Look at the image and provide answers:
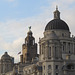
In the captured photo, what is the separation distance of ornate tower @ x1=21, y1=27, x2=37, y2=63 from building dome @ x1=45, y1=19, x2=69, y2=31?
133 feet

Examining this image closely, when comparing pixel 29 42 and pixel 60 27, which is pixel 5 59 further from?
pixel 60 27

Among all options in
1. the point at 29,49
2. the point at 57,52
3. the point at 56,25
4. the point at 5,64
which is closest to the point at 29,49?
the point at 29,49

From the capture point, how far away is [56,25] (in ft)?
481

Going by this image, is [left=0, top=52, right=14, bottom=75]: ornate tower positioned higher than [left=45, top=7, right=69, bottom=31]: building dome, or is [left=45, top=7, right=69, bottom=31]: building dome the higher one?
[left=45, top=7, right=69, bottom=31]: building dome

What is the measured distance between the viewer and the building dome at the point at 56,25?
481 feet

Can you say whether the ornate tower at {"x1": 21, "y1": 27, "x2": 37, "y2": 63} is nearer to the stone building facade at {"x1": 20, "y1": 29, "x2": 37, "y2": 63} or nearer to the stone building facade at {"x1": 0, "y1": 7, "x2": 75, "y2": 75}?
the stone building facade at {"x1": 20, "y1": 29, "x2": 37, "y2": 63}

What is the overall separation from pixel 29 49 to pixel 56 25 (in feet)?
149

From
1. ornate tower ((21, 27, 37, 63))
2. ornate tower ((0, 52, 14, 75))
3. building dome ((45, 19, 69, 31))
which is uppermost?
building dome ((45, 19, 69, 31))

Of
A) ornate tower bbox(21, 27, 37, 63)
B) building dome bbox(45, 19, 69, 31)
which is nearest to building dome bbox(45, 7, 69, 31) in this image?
building dome bbox(45, 19, 69, 31)

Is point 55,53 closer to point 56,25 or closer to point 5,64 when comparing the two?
point 56,25

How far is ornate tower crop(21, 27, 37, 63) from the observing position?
188 metres

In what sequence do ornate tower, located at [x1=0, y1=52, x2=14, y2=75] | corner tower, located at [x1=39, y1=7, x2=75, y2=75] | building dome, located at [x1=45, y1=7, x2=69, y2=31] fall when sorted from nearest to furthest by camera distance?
corner tower, located at [x1=39, y1=7, x2=75, y2=75] → building dome, located at [x1=45, y1=7, x2=69, y2=31] → ornate tower, located at [x1=0, y1=52, x2=14, y2=75]

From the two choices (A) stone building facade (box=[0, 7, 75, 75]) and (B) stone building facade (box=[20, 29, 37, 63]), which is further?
(B) stone building facade (box=[20, 29, 37, 63])

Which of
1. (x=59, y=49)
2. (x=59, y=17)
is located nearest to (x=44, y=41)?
(x=59, y=49)
